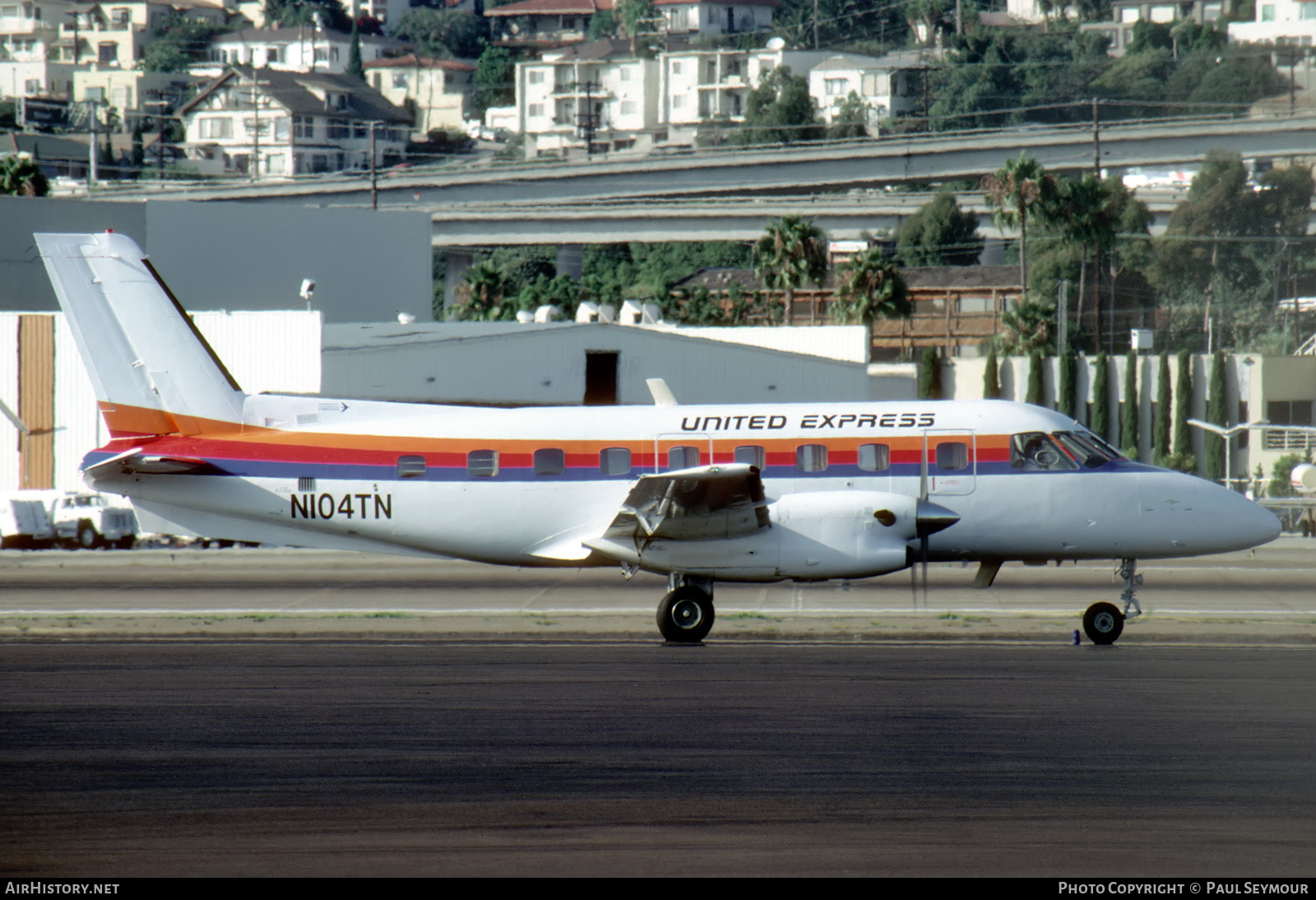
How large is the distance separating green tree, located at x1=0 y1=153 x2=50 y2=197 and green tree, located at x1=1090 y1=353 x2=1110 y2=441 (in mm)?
50624

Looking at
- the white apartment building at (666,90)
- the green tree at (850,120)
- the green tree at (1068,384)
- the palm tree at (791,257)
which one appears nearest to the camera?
the green tree at (1068,384)

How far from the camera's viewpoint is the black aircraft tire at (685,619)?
2131 cm

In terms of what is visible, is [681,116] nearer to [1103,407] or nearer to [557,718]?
[1103,407]

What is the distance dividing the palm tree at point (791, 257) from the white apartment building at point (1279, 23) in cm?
12804

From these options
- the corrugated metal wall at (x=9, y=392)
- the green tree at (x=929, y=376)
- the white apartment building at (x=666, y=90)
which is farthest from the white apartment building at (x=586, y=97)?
the corrugated metal wall at (x=9, y=392)

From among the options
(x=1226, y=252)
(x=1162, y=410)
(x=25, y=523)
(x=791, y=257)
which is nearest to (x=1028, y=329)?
(x=1162, y=410)

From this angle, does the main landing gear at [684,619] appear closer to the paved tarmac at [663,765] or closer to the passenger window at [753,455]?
the paved tarmac at [663,765]

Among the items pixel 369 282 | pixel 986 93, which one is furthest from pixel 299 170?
pixel 369 282

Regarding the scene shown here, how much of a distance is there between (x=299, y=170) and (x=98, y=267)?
156740 mm

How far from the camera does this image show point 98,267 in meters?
23.0

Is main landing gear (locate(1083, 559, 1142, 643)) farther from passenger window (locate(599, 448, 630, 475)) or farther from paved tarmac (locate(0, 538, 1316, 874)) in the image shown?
passenger window (locate(599, 448, 630, 475))

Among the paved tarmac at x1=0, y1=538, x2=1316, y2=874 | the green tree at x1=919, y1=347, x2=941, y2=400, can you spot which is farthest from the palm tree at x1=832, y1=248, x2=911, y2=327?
the paved tarmac at x1=0, y1=538, x2=1316, y2=874

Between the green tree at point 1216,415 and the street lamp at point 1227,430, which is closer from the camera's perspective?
the street lamp at point 1227,430

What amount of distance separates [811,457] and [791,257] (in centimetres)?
5968
